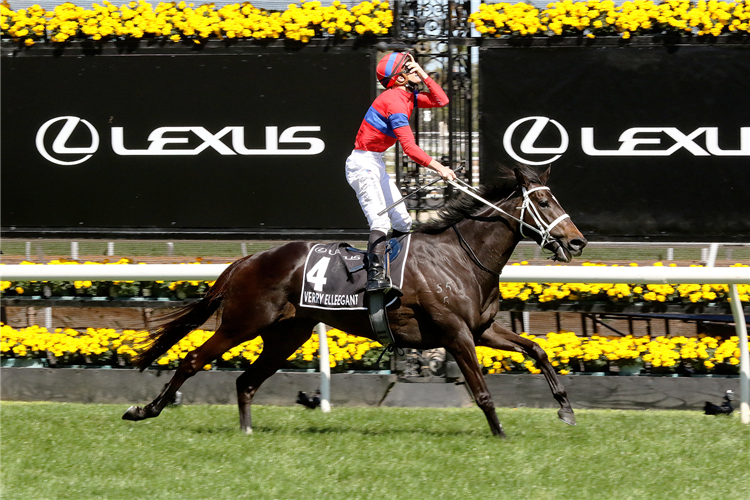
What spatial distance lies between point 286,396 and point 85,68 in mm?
2839

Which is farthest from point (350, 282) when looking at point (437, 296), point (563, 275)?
point (563, 275)

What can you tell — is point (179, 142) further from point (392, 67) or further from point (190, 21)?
point (392, 67)

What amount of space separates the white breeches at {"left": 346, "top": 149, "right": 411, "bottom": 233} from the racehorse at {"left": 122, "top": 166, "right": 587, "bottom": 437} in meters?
0.19

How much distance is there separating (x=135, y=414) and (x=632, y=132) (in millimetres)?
3797

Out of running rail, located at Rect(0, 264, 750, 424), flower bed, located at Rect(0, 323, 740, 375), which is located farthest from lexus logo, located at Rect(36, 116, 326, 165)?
flower bed, located at Rect(0, 323, 740, 375)

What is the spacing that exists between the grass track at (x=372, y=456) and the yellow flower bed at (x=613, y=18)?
2626 mm

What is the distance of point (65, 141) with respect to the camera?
6426 mm

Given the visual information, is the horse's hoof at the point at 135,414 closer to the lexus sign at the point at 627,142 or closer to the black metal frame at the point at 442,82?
the black metal frame at the point at 442,82

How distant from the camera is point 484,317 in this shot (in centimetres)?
500

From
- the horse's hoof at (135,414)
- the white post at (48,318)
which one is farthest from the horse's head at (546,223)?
the white post at (48,318)

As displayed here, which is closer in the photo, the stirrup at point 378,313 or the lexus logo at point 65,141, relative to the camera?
the stirrup at point 378,313

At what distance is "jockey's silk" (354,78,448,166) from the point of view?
16.0ft

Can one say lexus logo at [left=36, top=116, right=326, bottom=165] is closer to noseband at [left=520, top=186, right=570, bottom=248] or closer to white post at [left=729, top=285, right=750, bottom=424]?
noseband at [left=520, top=186, right=570, bottom=248]

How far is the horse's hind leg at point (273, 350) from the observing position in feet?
17.4
